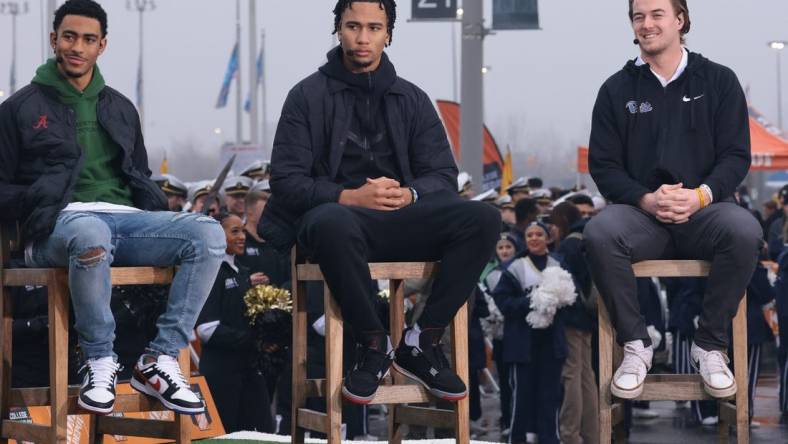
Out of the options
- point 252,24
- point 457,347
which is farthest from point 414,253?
point 252,24

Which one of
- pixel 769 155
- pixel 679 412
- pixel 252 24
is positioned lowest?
pixel 679 412

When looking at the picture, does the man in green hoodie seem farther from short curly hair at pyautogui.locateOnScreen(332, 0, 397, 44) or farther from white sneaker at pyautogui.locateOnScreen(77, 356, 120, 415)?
short curly hair at pyautogui.locateOnScreen(332, 0, 397, 44)

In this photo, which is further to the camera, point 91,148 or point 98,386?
point 91,148

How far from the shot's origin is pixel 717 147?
6.06 meters

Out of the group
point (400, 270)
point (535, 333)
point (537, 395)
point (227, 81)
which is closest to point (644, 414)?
point (537, 395)

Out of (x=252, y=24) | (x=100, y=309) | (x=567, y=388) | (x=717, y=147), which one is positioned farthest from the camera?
Result: (x=252, y=24)

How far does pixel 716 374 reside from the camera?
19.0ft

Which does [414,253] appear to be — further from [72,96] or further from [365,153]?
[72,96]

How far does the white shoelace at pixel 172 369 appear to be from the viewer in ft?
19.1

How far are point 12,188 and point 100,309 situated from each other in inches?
25.1

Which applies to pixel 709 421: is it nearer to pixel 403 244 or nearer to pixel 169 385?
pixel 403 244

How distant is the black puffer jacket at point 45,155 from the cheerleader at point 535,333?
17.3 ft

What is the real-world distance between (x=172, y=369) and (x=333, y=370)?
2.19 feet

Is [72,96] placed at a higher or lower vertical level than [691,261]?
higher
